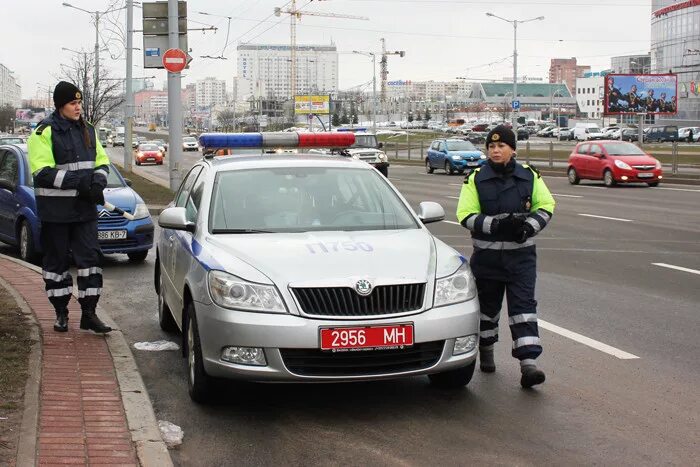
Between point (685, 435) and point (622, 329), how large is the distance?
3093 millimetres

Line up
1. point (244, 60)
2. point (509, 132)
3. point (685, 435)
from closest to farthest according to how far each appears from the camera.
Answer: point (685, 435) → point (509, 132) → point (244, 60)

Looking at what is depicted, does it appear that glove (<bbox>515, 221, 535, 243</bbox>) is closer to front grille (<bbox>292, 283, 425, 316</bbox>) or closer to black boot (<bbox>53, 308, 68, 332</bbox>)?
front grille (<bbox>292, 283, 425, 316</bbox>)

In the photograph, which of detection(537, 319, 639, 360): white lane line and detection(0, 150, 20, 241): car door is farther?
detection(0, 150, 20, 241): car door

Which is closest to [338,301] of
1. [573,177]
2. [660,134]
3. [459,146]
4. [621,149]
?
[621,149]

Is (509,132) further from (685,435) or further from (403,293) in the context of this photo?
(685,435)

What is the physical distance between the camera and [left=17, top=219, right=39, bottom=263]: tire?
13.0 metres

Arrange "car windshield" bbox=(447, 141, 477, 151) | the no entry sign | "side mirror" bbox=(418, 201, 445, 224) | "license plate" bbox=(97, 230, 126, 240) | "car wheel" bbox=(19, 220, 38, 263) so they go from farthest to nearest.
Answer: "car windshield" bbox=(447, 141, 477, 151), the no entry sign, "car wheel" bbox=(19, 220, 38, 263), "license plate" bbox=(97, 230, 126, 240), "side mirror" bbox=(418, 201, 445, 224)

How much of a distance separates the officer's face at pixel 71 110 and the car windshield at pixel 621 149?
84.5 feet

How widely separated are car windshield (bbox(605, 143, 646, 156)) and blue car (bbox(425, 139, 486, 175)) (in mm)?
10150

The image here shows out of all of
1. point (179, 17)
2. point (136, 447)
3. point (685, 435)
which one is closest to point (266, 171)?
point (136, 447)

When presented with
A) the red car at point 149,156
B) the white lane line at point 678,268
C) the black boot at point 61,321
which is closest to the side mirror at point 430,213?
the black boot at point 61,321

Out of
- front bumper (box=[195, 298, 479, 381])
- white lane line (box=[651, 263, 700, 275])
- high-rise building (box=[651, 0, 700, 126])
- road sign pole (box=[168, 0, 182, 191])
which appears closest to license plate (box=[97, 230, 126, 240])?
white lane line (box=[651, 263, 700, 275])

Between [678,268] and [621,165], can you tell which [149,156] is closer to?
[621,165]

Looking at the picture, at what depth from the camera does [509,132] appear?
21.4ft
